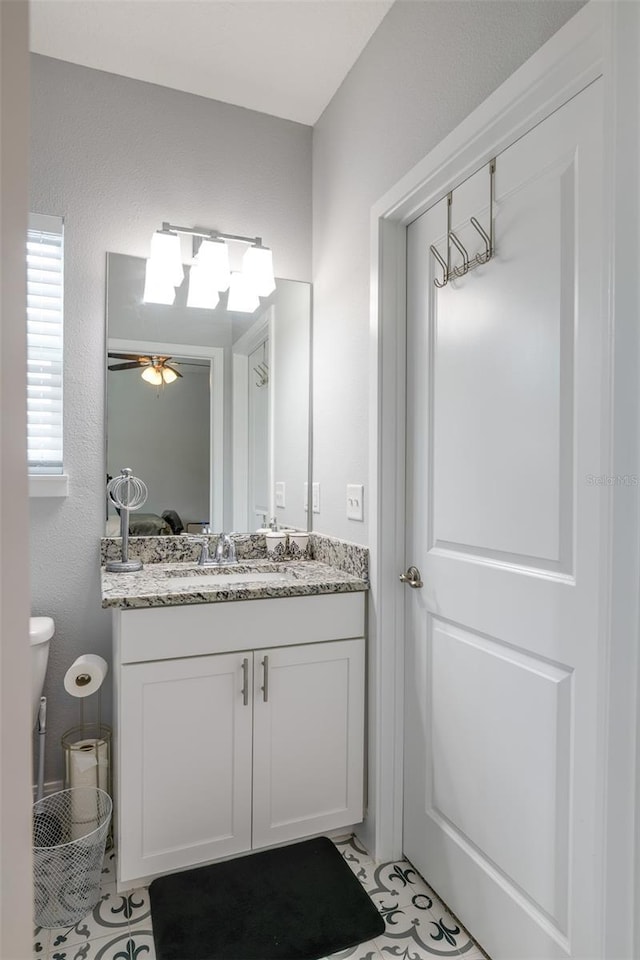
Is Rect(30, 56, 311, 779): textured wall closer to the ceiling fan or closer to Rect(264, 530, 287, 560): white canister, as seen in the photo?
the ceiling fan

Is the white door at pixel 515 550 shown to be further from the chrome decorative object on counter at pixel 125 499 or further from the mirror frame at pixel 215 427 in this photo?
the chrome decorative object on counter at pixel 125 499

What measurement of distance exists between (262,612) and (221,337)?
1147 millimetres

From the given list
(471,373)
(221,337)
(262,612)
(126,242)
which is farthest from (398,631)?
(126,242)

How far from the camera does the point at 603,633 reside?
985 mm

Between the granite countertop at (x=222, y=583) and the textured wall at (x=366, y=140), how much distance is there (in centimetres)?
18

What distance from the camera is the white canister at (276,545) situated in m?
2.24

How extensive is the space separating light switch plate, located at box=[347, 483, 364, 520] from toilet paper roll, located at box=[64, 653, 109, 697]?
0.94 m

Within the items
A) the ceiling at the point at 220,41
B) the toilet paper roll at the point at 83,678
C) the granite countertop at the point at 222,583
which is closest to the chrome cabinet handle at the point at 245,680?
the granite countertop at the point at 222,583

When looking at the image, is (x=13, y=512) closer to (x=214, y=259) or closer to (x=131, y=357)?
(x=131, y=357)

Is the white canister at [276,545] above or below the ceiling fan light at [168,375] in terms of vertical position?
below

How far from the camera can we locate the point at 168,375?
7.09 feet

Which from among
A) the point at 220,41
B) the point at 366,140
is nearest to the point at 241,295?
the point at 366,140

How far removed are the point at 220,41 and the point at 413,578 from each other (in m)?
1.90

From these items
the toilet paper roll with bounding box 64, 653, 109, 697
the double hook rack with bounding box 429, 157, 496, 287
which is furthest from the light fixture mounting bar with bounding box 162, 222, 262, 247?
the toilet paper roll with bounding box 64, 653, 109, 697
